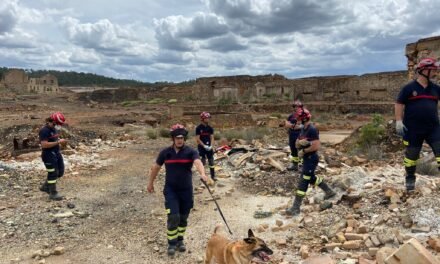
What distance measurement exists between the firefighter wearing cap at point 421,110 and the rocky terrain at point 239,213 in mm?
881

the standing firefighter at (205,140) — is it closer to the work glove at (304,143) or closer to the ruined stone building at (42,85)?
the work glove at (304,143)

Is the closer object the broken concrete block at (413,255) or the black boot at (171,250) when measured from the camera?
the broken concrete block at (413,255)

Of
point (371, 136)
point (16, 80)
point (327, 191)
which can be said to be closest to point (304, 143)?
point (327, 191)

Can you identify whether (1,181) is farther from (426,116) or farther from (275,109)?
(275,109)

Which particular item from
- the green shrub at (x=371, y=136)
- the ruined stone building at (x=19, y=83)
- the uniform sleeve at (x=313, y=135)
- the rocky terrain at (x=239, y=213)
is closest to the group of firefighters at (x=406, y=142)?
the rocky terrain at (x=239, y=213)

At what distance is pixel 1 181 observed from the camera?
31.3ft

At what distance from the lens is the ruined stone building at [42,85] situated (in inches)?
2479

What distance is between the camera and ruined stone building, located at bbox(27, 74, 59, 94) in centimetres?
6297

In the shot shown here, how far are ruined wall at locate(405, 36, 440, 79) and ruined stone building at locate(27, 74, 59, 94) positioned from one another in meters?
59.4

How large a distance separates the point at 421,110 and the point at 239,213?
354 cm

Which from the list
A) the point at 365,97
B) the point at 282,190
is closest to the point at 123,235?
the point at 282,190

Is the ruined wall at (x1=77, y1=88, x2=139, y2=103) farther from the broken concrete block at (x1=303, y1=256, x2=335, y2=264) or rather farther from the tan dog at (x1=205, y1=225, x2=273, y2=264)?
the tan dog at (x1=205, y1=225, x2=273, y2=264)

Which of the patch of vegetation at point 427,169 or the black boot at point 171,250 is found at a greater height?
the patch of vegetation at point 427,169

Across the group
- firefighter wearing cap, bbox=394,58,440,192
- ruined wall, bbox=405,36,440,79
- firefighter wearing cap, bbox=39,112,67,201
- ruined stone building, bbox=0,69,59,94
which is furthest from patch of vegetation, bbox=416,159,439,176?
ruined stone building, bbox=0,69,59,94
